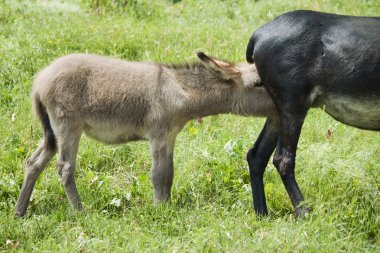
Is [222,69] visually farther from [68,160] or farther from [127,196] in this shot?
[68,160]

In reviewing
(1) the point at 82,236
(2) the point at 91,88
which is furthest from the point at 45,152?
(1) the point at 82,236

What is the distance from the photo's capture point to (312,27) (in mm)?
5574

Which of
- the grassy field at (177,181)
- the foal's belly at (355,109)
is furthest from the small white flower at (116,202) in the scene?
the foal's belly at (355,109)

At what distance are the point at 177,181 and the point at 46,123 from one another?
128 centimetres

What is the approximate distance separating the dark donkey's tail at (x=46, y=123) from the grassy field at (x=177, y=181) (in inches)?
16.4

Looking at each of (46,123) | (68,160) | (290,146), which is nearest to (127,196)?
(68,160)

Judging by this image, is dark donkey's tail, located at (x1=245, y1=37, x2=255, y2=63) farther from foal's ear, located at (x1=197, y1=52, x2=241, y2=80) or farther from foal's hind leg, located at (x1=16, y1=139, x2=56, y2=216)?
foal's hind leg, located at (x1=16, y1=139, x2=56, y2=216)

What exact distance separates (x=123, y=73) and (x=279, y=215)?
1826mm

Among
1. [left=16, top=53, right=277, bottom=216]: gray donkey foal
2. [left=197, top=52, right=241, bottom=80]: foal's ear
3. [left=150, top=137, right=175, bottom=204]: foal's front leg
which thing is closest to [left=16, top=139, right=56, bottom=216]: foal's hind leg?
[left=16, top=53, right=277, bottom=216]: gray donkey foal

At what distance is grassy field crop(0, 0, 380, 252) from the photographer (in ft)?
16.6

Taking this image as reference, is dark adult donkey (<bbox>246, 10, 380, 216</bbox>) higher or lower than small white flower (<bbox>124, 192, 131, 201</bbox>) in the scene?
higher

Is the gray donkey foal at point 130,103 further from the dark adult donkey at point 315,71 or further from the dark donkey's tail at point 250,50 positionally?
the dark adult donkey at point 315,71

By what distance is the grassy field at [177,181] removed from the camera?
5074 millimetres

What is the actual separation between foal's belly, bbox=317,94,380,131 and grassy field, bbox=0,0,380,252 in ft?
2.08
